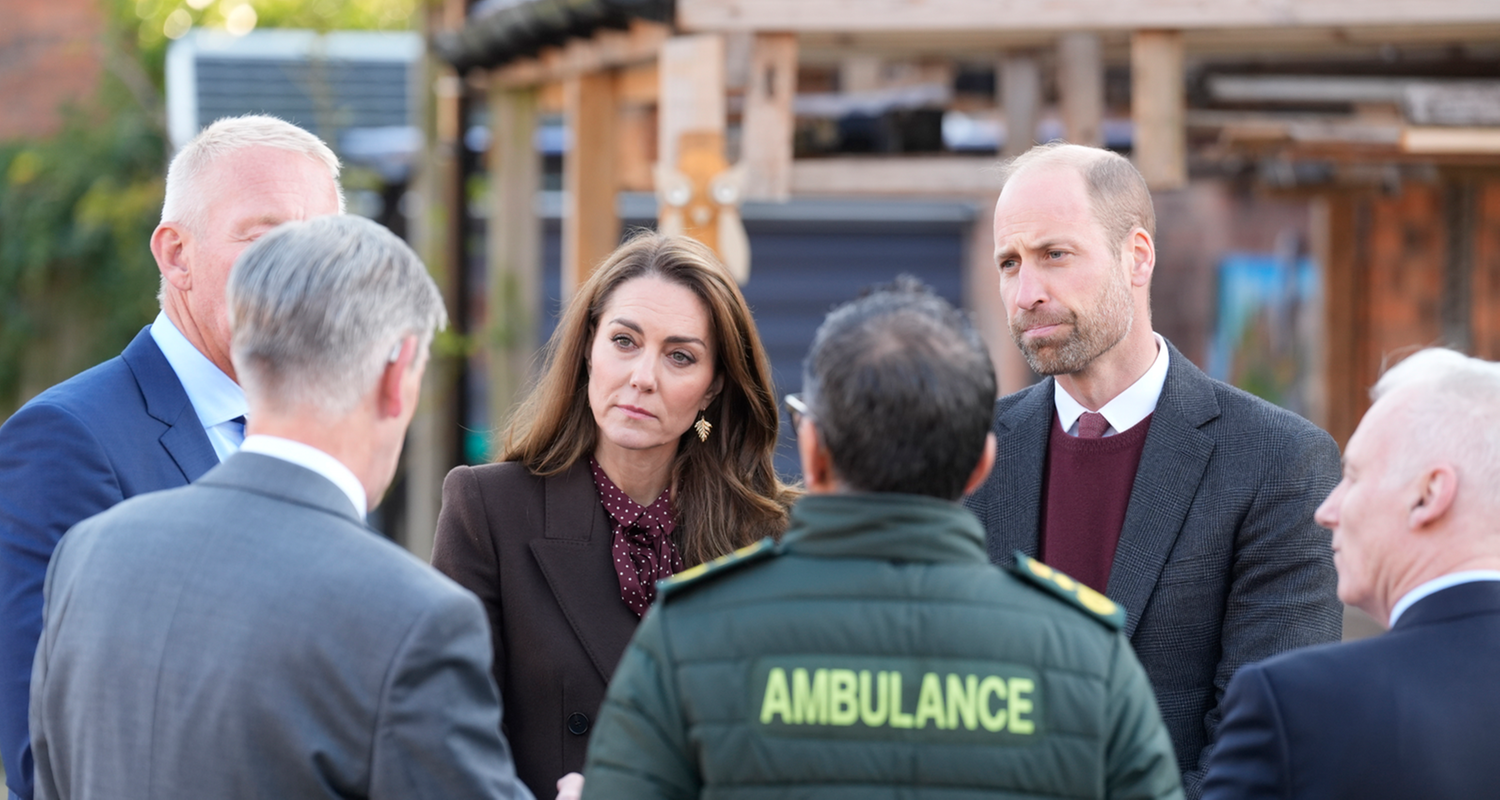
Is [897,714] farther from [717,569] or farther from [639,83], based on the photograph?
[639,83]

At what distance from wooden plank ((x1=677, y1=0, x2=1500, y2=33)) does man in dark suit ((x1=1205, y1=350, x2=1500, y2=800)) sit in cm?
287

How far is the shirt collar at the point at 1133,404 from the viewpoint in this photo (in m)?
2.51

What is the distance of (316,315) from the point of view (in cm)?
152

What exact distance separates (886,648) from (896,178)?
11.6 ft

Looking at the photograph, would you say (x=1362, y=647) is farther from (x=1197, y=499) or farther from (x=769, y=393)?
(x=769, y=393)

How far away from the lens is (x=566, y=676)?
229 centimetres

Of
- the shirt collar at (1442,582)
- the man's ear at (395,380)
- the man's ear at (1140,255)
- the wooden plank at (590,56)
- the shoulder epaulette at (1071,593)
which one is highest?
the wooden plank at (590,56)

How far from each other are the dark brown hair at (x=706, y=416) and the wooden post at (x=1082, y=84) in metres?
2.42

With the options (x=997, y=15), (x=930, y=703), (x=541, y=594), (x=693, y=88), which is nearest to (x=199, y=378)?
(x=541, y=594)

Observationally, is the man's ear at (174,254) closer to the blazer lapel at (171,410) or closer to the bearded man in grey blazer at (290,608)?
the blazer lapel at (171,410)

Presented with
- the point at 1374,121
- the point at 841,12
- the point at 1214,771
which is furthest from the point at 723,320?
the point at 1374,121

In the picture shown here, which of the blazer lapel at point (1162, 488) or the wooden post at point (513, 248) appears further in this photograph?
the wooden post at point (513, 248)

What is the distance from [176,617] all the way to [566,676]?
Answer: 90 centimetres

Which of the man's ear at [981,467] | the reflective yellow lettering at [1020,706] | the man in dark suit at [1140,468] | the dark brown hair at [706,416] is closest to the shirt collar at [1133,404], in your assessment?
the man in dark suit at [1140,468]
